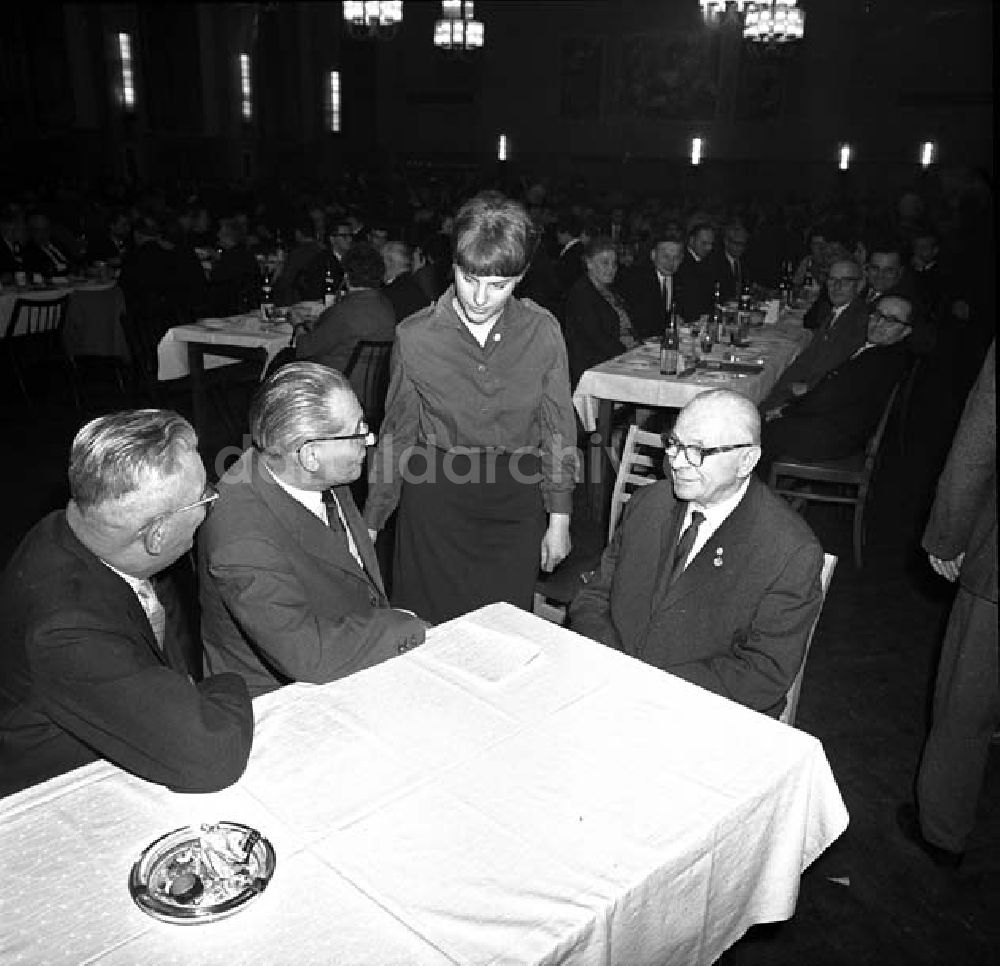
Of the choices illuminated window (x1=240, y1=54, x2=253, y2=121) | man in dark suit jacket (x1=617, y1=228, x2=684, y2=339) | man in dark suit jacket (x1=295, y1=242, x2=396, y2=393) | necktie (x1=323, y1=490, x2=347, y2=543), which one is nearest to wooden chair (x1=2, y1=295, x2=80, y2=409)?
man in dark suit jacket (x1=295, y1=242, x2=396, y2=393)

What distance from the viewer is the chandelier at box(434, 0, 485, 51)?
13.3m

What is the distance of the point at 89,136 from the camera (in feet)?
53.0

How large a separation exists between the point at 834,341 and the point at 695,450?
343 centimetres

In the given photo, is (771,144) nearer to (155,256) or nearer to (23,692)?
(155,256)

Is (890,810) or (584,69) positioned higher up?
(584,69)

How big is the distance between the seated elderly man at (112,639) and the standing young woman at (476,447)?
1004 mm

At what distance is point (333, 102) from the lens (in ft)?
63.7

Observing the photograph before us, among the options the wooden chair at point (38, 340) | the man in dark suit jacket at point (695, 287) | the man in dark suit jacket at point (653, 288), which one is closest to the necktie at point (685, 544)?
the man in dark suit jacket at point (653, 288)

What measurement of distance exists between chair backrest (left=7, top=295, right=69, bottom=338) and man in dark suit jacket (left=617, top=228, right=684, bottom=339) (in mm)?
3912

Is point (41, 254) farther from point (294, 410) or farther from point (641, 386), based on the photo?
point (294, 410)

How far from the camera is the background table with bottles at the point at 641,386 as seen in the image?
4.55 m

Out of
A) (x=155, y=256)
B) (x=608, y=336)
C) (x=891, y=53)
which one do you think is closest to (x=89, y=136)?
(x=155, y=256)

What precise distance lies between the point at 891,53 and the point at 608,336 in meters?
11.2

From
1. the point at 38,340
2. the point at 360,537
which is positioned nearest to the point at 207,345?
the point at 38,340
